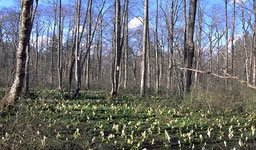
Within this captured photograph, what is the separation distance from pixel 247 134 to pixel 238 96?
516cm

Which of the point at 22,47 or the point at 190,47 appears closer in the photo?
the point at 22,47

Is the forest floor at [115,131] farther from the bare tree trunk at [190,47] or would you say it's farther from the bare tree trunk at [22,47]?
the bare tree trunk at [190,47]

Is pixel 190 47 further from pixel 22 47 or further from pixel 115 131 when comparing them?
pixel 22 47

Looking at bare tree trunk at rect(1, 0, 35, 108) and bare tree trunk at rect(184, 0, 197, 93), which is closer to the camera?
bare tree trunk at rect(1, 0, 35, 108)

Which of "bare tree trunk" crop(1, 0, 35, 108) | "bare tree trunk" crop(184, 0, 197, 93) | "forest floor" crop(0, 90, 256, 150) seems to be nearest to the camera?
"forest floor" crop(0, 90, 256, 150)

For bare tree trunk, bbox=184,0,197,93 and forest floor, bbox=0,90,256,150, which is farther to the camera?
bare tree trunk, bbox=184,0,197,93

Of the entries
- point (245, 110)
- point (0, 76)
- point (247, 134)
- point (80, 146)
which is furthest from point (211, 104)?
point (0, 76)

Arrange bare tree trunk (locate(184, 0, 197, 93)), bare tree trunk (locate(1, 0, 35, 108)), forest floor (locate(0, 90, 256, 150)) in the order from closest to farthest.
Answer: forest floor (locate(0, 90, 256, 150)) → bare tree trunk (locate(1, 0, 35, 108)) → bare tree trunk (locate(184, 0, 197, 93))

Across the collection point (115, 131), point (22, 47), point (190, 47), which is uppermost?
point (190, 47)

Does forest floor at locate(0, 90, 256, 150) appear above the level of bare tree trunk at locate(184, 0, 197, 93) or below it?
below

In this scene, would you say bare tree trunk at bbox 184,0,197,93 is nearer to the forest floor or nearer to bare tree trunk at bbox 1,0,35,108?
the forest floor

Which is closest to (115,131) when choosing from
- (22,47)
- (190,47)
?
(22,47)

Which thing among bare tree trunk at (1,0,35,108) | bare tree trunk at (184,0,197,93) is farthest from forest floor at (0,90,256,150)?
bare tree trunk at (184,0,197,93)

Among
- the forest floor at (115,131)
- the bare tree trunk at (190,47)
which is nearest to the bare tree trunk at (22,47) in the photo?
the forest floor at (115,131)
